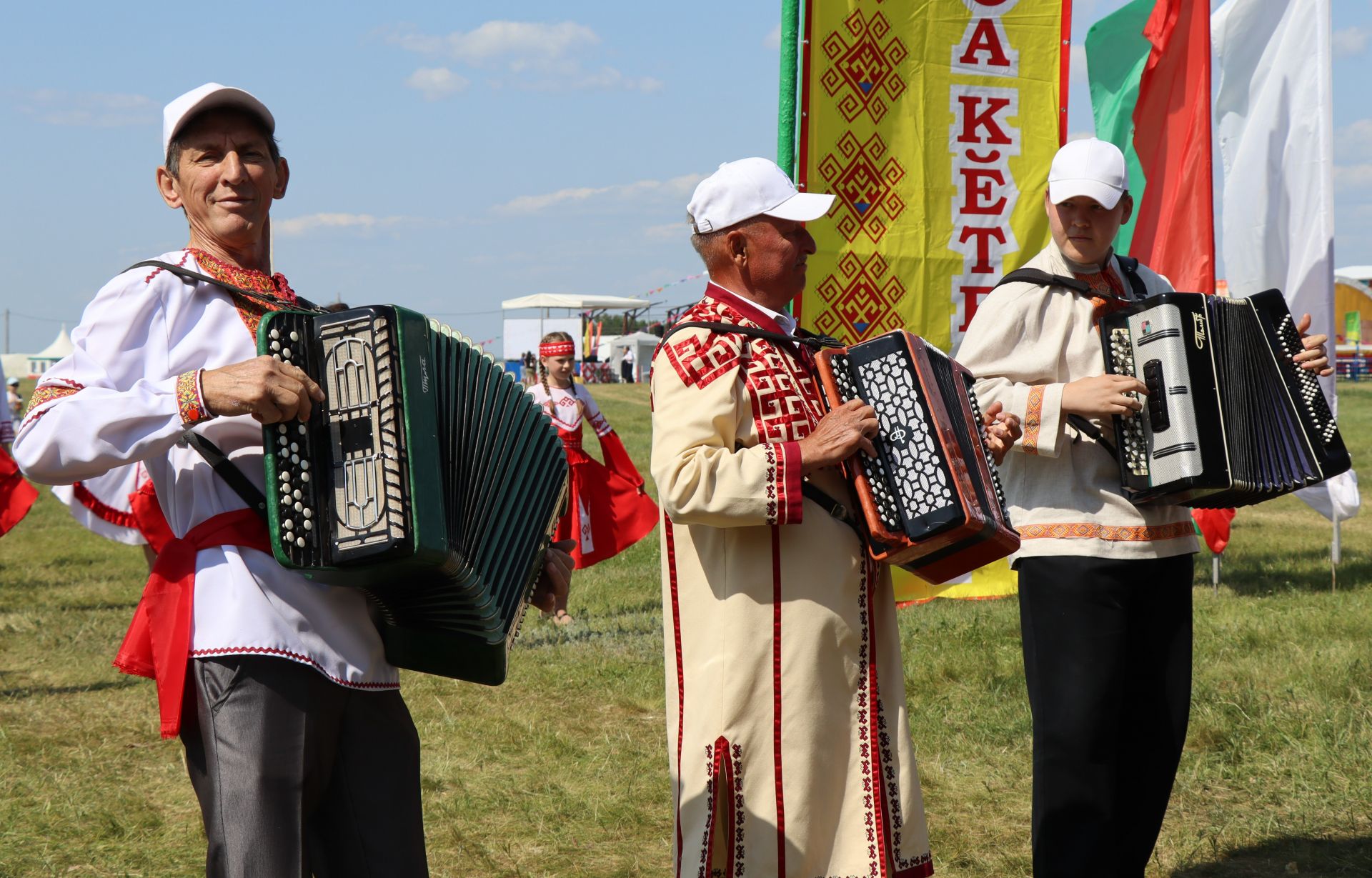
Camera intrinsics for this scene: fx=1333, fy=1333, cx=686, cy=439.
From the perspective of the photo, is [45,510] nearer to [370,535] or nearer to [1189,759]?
[1189,759]

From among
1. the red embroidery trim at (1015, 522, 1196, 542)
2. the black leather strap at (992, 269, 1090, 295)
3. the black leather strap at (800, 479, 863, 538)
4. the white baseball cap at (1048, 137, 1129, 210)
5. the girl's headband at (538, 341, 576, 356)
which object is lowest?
the red embroidery trim at (1015, 522, 1196, 542)

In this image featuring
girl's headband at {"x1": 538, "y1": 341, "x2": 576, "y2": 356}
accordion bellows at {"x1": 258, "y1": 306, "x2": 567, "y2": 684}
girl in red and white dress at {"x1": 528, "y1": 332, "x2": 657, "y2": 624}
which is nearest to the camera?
accordion bellows at {"x1": 258, "y1": 306, "x2": 567, "y2": 684}

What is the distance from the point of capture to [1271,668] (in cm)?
615

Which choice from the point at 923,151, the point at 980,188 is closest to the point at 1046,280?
the point at 923,151

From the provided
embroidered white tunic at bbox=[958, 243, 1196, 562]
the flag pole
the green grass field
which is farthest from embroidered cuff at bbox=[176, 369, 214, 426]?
the flag pole

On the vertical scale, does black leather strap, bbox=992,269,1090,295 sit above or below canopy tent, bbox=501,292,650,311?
below

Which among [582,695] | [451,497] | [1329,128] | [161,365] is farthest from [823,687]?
[1329,128]

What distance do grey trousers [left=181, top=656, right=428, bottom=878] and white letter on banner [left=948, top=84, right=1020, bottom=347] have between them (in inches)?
199

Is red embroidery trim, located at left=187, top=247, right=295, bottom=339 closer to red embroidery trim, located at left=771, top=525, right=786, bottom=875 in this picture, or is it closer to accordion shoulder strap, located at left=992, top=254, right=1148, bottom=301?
red embroidery trim, located at left=771, top=525, right=786, bottom=875

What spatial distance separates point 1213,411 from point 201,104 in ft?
8.55

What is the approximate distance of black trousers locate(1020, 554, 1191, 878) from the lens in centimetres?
356

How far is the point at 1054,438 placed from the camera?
139 inches

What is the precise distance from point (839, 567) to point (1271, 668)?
13.0ft

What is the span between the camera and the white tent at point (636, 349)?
45031mm
